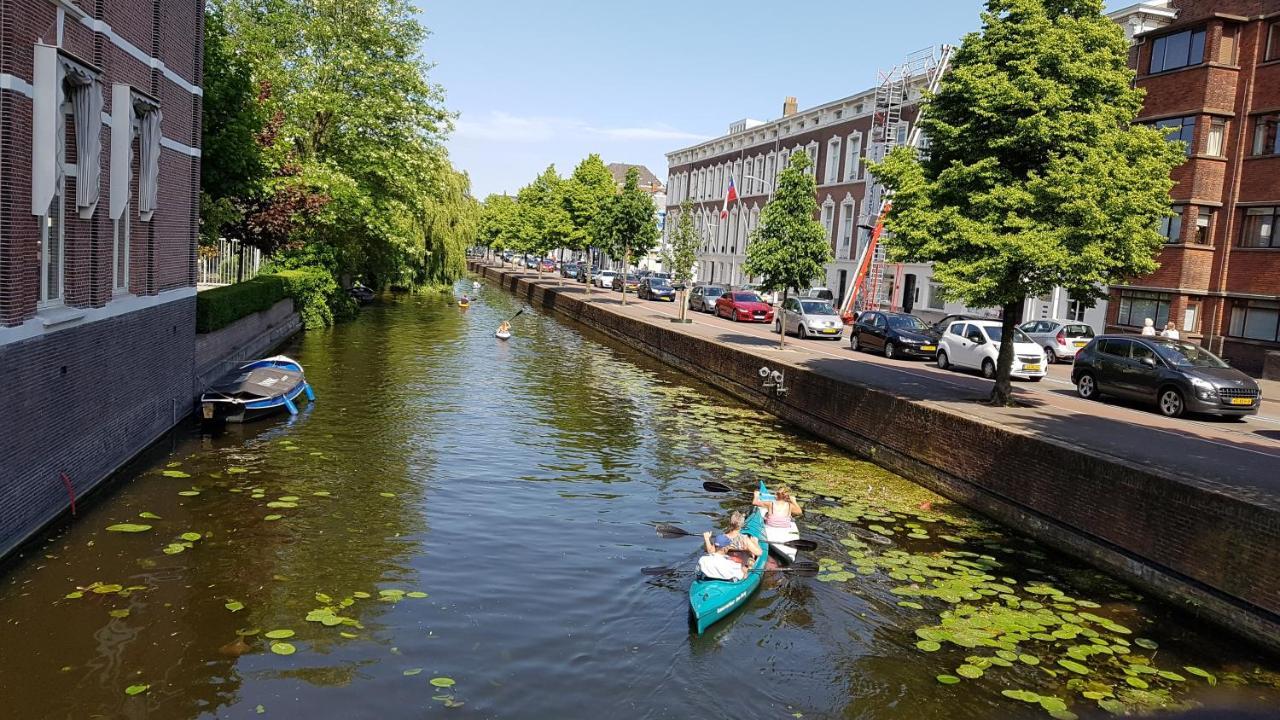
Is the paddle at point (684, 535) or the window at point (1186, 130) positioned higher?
the window at point (1186, 130)

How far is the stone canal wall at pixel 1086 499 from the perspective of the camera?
1088 centimetres

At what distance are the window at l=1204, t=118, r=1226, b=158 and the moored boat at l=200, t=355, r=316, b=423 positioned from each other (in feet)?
106

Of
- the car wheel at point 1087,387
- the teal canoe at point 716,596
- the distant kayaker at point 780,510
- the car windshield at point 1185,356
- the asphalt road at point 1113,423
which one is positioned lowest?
the teal canoe at point 716,596

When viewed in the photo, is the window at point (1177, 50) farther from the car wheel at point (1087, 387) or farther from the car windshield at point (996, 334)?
the car wheel at point (1087, 387)

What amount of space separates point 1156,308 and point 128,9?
116 ft

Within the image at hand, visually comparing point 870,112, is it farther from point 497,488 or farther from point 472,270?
point 472,270

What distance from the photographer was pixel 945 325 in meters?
33.2

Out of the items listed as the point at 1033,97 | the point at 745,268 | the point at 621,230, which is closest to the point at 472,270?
the point at 621,230

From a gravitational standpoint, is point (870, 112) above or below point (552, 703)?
above

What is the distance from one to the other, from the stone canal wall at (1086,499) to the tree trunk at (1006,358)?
274cm

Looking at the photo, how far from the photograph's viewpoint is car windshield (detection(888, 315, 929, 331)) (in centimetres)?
3339

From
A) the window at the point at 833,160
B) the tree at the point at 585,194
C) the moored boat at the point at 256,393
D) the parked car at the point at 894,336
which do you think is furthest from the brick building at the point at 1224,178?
the tree at the point at 585,194

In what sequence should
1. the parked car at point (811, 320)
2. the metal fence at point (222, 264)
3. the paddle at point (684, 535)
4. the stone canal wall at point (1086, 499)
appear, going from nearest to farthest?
the stone canal wall at point (1086, 499)
the paddle at point (684, 535)
the metal fence at point (222, 264)
the parked car at point (811, 320)

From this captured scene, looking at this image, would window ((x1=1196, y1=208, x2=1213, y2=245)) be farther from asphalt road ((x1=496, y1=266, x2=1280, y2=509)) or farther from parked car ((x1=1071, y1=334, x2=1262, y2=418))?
parked car ((x1=1071, y1=334, x2=1262, y2=418))
